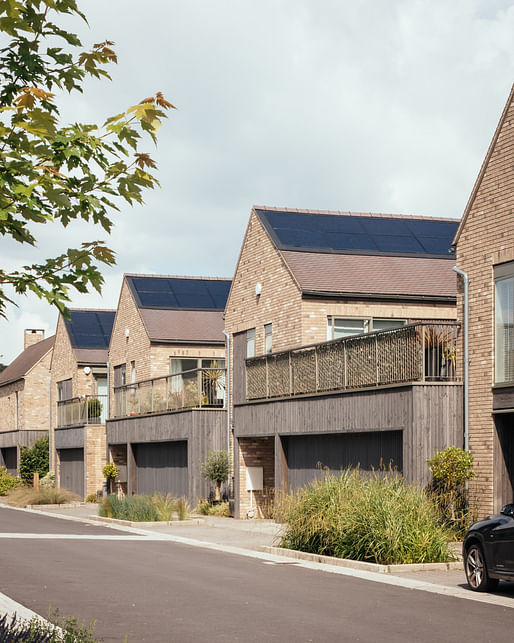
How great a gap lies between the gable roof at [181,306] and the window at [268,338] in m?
9.64

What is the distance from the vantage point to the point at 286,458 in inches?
1105

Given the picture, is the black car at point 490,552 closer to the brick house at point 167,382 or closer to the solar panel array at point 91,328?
the brick house at point 167,382

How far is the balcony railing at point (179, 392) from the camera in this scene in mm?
34094

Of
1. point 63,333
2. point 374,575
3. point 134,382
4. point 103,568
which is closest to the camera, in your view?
point 374,575

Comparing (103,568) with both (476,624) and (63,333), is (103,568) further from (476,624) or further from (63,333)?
(63,333)

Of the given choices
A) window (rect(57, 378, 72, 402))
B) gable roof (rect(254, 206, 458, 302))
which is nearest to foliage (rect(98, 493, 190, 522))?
gable roof (rect(254, 206, 458, 302))

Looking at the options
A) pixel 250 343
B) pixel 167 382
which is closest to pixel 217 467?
pixel 250 343

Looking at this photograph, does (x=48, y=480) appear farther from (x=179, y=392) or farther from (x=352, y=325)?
(x=352, y=325)

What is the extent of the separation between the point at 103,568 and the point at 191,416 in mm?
16166

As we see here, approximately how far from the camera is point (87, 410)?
46.7 metres

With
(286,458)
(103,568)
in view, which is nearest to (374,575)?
(103,568)

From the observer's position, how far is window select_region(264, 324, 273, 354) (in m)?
30.3

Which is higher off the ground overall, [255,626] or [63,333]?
[63,333]

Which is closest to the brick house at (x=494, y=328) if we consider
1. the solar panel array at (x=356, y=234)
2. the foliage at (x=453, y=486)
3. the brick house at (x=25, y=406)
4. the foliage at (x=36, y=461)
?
the foliage at (x=453, y=486)
